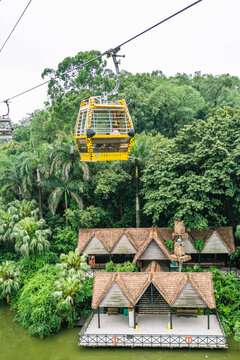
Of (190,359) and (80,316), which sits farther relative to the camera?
(80,316)

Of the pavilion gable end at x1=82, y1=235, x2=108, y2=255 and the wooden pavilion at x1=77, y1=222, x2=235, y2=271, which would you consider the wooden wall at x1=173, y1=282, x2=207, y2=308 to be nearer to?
the wooden pavilion at x1=77, y1=222, x2=235, y2=271

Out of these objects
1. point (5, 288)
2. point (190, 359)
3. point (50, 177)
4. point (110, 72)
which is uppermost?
point (110, 72)

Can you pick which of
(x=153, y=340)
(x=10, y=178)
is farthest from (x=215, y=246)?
(x=10, y=178)

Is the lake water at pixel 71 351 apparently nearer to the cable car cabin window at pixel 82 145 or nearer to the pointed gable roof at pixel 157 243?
the pointed gable roof at pixel 157 243

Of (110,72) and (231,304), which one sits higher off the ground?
(110,72)

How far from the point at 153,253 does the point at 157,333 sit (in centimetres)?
493


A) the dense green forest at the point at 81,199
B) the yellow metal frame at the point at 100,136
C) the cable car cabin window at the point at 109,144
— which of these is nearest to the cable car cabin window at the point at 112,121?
the yellow metal frame at the point at 100,136

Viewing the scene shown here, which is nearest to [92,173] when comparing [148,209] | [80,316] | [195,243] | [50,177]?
[50,177]

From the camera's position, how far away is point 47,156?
74.8 feet

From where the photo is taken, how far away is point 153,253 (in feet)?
61.6

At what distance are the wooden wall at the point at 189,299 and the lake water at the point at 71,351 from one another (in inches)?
72.9

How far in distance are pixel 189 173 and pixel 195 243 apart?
14.1ft

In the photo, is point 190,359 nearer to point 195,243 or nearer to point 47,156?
point 195,243

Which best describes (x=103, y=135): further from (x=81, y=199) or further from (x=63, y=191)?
(x=63, y=191)
